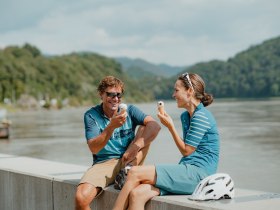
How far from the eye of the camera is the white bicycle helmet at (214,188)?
4145 millimetres

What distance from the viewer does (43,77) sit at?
15125 centimetres

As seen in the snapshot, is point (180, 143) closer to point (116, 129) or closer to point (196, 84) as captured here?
point (196, 84)

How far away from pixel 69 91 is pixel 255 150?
136776mm

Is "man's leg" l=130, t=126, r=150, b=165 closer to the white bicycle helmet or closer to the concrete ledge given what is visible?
the concrete ledge

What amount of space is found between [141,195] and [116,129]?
87 cm

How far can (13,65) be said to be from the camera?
444ft

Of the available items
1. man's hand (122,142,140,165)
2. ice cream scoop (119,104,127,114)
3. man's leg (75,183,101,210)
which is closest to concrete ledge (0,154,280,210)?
man's leg (75,183,101,210)

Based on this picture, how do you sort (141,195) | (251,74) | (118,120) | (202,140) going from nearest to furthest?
(141,195), (202,140), (118,120), (251,74)

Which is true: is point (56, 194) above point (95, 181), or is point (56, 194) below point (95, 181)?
below

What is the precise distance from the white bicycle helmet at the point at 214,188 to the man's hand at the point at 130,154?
81 centimetres

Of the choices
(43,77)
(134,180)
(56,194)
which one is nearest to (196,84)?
(134,180)

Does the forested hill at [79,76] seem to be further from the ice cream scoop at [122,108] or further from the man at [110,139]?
the ice cream scoop at [122,108]

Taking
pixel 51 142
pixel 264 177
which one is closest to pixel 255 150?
pixel 264 177

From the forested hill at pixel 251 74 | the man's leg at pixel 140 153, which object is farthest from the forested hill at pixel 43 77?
the man's leg at pixel 140 153
